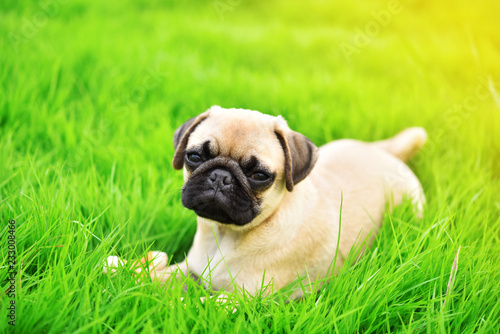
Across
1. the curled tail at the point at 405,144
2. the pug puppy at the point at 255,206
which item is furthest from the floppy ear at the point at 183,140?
the curled tail at the point at 405,144

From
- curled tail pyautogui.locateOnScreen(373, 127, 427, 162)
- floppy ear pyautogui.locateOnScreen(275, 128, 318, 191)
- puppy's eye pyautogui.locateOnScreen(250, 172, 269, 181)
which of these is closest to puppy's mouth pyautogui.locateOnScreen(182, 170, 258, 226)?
puppy's eye pyautogui.locateOnScreen(250, 172, 269, 181)

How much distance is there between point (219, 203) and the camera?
9.76ft

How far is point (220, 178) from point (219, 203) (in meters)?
0.17

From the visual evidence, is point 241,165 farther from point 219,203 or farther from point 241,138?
point 219,203

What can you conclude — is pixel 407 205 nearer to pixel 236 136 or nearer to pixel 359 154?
pixel 359 154

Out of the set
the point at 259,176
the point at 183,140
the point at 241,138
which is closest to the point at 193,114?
the point at 183,140

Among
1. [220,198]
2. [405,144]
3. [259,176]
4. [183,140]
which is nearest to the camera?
[220,198]

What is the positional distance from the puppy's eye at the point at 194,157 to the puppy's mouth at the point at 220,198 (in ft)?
0.47

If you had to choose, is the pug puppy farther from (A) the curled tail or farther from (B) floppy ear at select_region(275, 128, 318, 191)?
(A) the curled tail

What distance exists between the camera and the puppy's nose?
9.73ft

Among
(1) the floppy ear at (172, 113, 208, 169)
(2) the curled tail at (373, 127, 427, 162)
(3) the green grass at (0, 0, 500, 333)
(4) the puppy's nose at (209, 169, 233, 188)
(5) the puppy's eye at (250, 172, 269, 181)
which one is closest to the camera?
(3) the green grass at (0, 0, 500, 333)

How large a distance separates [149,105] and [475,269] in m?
4.40

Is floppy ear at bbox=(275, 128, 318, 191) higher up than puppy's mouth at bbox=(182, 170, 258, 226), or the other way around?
floppy ear at bbox=(275, 128, 318, 191)

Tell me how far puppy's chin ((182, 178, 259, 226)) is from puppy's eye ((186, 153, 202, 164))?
17 centimetres
